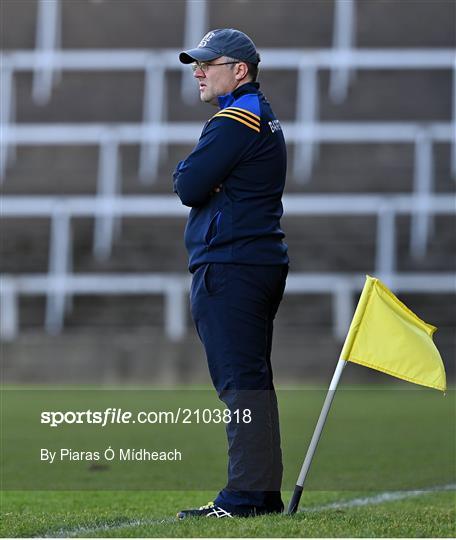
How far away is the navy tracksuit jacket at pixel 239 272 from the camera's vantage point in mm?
6012

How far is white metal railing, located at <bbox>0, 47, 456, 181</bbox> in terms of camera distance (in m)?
22.2

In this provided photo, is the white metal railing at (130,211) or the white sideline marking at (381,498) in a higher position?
the white sideline marking at (381,498)

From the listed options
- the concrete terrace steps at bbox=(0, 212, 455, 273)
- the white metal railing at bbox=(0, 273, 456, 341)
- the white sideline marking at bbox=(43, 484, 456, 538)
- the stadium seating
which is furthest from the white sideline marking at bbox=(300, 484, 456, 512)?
the concrete terrace steps at bbox=(0, 212, 455, 273)

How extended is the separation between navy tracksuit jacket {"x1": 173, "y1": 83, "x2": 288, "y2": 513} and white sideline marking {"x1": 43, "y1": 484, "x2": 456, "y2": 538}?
401mm

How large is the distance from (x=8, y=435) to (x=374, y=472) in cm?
331

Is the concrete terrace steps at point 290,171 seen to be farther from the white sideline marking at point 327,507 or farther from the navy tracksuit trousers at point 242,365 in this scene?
the navy tracksuit trousers at point 242,365

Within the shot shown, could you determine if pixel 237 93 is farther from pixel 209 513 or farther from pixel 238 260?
pixel 209 513

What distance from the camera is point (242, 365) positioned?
19.7 feet

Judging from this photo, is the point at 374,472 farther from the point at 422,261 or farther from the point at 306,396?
the point at 422,261

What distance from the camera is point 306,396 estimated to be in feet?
50.8

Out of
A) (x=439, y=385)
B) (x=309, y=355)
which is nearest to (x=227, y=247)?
(x=439, y=385)

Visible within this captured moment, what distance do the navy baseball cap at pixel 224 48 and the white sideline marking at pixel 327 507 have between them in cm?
182

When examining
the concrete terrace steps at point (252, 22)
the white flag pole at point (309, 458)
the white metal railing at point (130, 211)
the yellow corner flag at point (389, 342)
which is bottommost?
the white metal railing at point (130, 211)

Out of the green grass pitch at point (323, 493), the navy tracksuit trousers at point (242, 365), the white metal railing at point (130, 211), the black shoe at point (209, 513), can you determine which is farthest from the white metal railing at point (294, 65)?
the black shoe at point (209, 513)
